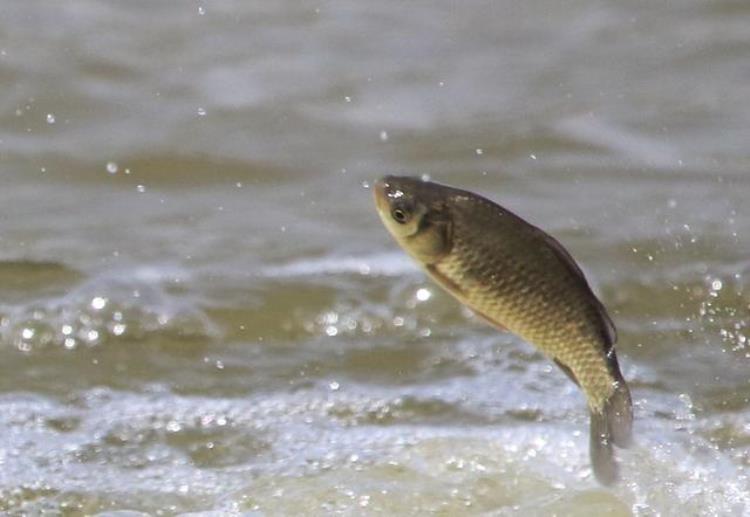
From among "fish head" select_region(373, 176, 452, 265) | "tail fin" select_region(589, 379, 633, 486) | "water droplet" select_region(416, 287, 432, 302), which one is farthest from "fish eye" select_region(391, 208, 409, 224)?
"water droplet" select_region(416, 287, 432, 302)

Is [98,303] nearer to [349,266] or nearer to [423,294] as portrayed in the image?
[349,266]

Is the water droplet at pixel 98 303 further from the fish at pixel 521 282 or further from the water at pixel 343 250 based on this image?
the fish at pixel 521 282

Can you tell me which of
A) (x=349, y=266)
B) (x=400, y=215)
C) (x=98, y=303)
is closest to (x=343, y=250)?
(x=349, y=266)

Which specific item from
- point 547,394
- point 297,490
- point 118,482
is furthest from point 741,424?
point 118,482

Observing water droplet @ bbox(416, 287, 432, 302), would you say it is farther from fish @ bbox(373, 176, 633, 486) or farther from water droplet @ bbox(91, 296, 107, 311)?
fish @ bbox(373, 176, 633, 486)

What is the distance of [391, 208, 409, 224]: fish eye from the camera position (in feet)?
10.2

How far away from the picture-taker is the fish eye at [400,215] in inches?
122

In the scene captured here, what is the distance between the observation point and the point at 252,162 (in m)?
6.12

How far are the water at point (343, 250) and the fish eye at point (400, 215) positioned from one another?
0.65 metres

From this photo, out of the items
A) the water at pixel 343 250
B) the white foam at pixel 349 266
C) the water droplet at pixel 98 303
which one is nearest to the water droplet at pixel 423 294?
the water at pixel 343 250

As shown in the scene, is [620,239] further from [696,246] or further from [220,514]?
[220,514]

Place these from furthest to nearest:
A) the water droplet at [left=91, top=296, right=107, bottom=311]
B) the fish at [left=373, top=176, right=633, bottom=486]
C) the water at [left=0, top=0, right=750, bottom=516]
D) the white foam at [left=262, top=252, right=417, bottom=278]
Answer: the white foam at [left=262, top=252, right=417, bottom=278]
the water droplet at [left=91, top=296, right=107, bottom=311]
the water at [left=0, top=0, right=750, bottom=516]
the fish at [left=373, top=176, right=633, bottom=486]

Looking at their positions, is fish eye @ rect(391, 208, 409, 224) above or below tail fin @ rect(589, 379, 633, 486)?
above

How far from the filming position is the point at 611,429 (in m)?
3.10
